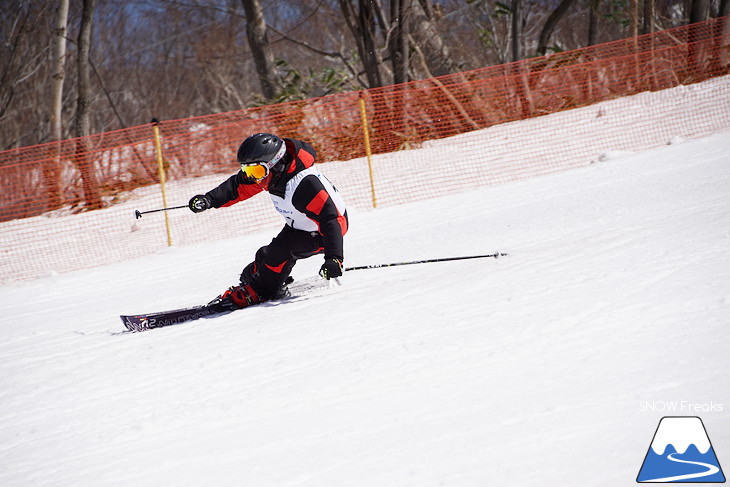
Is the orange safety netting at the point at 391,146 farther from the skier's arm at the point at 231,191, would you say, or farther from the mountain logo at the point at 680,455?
the mountain logo at the point at 680,455

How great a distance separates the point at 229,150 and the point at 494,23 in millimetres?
17177

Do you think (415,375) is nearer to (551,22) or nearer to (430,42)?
(430,42)

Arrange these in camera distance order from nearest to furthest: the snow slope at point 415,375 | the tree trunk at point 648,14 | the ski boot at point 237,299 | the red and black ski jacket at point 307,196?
the snow slope at point 415,375 → the red and black ski jacket at point 307,196 → the ski boot at point 237,299 → the tree trunk at point 648,14

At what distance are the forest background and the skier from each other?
10.7 m

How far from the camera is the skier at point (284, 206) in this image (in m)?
4.99

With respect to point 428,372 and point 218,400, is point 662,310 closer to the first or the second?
point 428,372

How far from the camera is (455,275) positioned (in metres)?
5.54

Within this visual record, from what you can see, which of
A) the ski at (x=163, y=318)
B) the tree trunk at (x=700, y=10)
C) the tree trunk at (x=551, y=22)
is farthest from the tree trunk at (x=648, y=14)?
the ski at (x=163, y=318)

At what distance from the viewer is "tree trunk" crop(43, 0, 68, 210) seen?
12.8 m

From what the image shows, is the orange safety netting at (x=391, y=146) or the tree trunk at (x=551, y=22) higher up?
the tree trunk at (x=551, y=22)

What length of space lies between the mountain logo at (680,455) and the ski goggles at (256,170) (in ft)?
10.5

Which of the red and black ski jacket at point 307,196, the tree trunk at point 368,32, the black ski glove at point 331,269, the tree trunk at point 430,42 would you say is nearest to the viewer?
the black ski glove at point 331,269

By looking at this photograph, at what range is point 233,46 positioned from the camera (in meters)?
28.3

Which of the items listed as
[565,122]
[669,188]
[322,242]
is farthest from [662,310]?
[565,122]
